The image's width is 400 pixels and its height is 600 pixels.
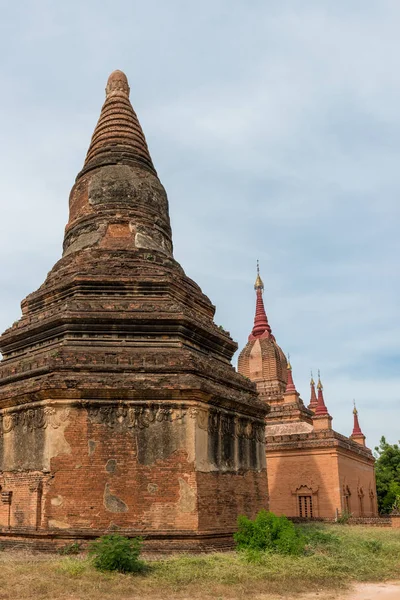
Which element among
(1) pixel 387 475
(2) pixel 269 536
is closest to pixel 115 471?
(2) pixel 269 536

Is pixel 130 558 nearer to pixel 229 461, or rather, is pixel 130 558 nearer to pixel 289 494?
pixel 229 461

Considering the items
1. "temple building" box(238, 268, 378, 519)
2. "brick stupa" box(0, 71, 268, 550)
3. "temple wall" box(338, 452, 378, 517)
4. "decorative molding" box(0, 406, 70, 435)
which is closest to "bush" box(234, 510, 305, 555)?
"brick stupa" box(0, 71, 268, 550)

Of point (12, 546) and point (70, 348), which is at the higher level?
point (70, 348)

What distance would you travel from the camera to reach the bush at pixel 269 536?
11.9 metres

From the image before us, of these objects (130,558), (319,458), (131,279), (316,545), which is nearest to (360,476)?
(319,458)

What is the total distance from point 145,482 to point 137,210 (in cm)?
831

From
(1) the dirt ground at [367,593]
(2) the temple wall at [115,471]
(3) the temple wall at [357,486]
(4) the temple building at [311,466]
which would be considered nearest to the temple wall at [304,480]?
(4) the temple building at [311,466]

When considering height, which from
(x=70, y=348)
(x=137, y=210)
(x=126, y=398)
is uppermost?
(x=137, y=210)

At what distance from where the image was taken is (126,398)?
12898 mm

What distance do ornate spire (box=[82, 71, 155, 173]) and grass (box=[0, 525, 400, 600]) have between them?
38.5ft

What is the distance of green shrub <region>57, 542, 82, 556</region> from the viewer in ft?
38.9

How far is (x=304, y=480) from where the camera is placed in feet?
91.3

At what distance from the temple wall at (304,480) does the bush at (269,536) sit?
50.7 ft

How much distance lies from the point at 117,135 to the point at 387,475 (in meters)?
29.9
